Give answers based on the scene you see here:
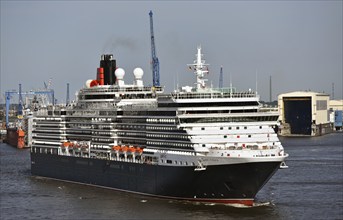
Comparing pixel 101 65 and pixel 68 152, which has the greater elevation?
pixel 101 65

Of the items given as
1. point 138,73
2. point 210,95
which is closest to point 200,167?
point 210,95

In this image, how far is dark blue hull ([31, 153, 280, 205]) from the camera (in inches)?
2399

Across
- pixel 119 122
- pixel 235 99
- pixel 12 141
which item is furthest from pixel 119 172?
pixel 12 141

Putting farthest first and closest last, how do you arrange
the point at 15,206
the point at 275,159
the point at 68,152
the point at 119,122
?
the point at 68,152 < the point at 119,122 < the point at 15,206 < the point at 275,159

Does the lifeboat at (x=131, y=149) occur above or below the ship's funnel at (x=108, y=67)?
below

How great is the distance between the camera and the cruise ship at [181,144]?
61.3 metres

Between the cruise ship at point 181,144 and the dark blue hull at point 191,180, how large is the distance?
77 mm

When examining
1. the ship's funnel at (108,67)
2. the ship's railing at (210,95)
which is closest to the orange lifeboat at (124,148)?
the ship's railing at (210,95)

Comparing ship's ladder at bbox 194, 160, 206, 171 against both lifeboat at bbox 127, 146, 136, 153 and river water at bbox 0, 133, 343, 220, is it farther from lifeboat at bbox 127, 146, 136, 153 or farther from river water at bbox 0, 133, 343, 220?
lifeboat at bbox 127, 146, 136, 153

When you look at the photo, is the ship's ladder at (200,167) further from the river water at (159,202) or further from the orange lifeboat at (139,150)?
the orange lifeboat at (139,150)

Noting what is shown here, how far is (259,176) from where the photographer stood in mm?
61094

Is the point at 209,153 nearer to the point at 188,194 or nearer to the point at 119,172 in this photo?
the point at 188,194

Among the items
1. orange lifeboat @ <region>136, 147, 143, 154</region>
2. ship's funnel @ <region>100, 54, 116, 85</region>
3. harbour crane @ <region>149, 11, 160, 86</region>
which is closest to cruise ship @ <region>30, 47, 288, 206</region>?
orange lifeboat @ <region>136, 147, 143, 154</region>

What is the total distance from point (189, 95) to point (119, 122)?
1344cm
